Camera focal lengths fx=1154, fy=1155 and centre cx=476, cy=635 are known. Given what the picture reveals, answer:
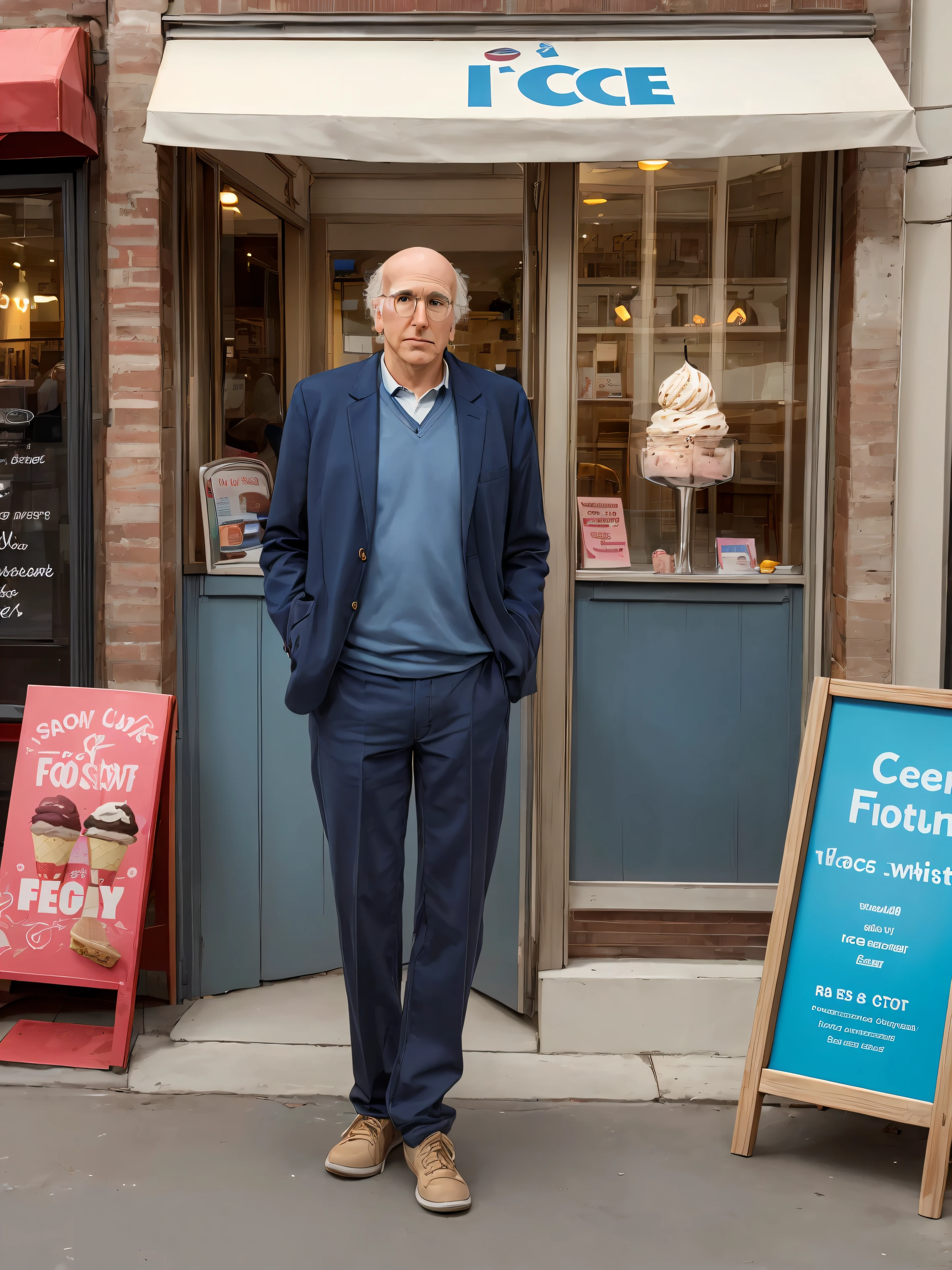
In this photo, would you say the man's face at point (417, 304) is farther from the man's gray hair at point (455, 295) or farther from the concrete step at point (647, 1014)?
the concrete step at point (647, 1014)

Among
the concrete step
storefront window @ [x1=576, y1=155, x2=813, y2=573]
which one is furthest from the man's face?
the concrete step

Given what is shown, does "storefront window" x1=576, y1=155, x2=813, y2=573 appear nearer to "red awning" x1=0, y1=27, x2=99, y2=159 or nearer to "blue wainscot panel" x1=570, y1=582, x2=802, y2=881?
"blue wainscot panel" x1=570, y1=582, x2=802, y2=881

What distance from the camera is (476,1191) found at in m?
2.77

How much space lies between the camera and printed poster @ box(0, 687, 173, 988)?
3404 mm

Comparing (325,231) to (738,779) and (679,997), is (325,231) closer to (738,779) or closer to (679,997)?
(738,779)

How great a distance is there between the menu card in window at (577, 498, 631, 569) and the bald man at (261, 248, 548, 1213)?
83 centimetres

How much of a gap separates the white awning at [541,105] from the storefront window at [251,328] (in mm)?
733

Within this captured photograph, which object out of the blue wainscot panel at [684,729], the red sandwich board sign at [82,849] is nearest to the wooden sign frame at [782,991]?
the blue wainscot panel at [684,729]

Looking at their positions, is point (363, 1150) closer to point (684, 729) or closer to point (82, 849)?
point (82, 849)

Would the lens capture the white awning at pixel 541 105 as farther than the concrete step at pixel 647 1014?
No

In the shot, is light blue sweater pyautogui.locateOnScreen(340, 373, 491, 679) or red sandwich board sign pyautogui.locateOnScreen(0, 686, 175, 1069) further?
red sandwich board sign pyautogui.locateOnScreen(0, 686, 175, 1069)

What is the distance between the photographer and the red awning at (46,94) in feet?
10.9

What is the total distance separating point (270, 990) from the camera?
4000mm

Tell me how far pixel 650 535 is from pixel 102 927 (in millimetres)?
2065
